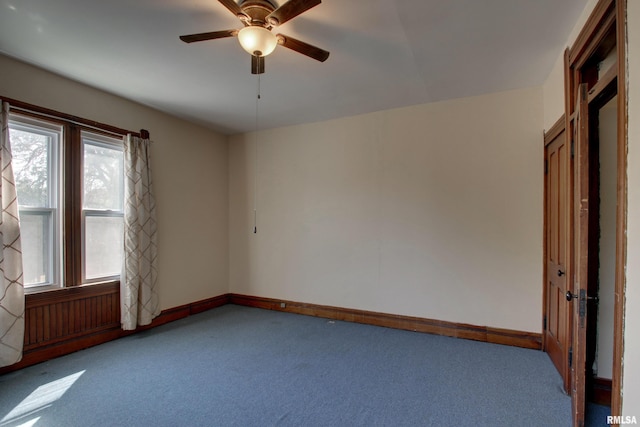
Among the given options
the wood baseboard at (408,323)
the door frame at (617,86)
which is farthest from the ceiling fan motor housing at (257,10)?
the wood baseboard at (408,323)

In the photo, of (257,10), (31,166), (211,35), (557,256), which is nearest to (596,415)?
(557,256)

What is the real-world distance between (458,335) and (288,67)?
3.31 metres

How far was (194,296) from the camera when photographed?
179 inches

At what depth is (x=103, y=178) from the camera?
3537mm

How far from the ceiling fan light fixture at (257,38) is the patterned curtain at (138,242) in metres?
2.35

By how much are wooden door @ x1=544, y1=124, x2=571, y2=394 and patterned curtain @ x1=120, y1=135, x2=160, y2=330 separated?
13.3ft

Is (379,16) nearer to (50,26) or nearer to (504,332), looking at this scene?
(50,26)

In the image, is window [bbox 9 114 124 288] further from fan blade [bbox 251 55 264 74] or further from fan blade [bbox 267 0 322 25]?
fan blade [bbox 267 0 322 25]

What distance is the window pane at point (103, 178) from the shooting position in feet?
11.1

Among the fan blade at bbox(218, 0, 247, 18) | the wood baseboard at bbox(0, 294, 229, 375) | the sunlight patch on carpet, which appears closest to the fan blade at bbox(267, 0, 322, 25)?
the fan blade at bbox(218, 0, 247, 18)

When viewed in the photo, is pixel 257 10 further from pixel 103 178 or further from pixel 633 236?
pixel 103 178

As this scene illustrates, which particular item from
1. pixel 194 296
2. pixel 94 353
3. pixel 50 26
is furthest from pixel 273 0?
pixel 194 296

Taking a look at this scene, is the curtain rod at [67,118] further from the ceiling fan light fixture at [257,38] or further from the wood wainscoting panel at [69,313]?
the ceiling fan light fixture at [257,38]

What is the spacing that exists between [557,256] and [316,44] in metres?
2.76
